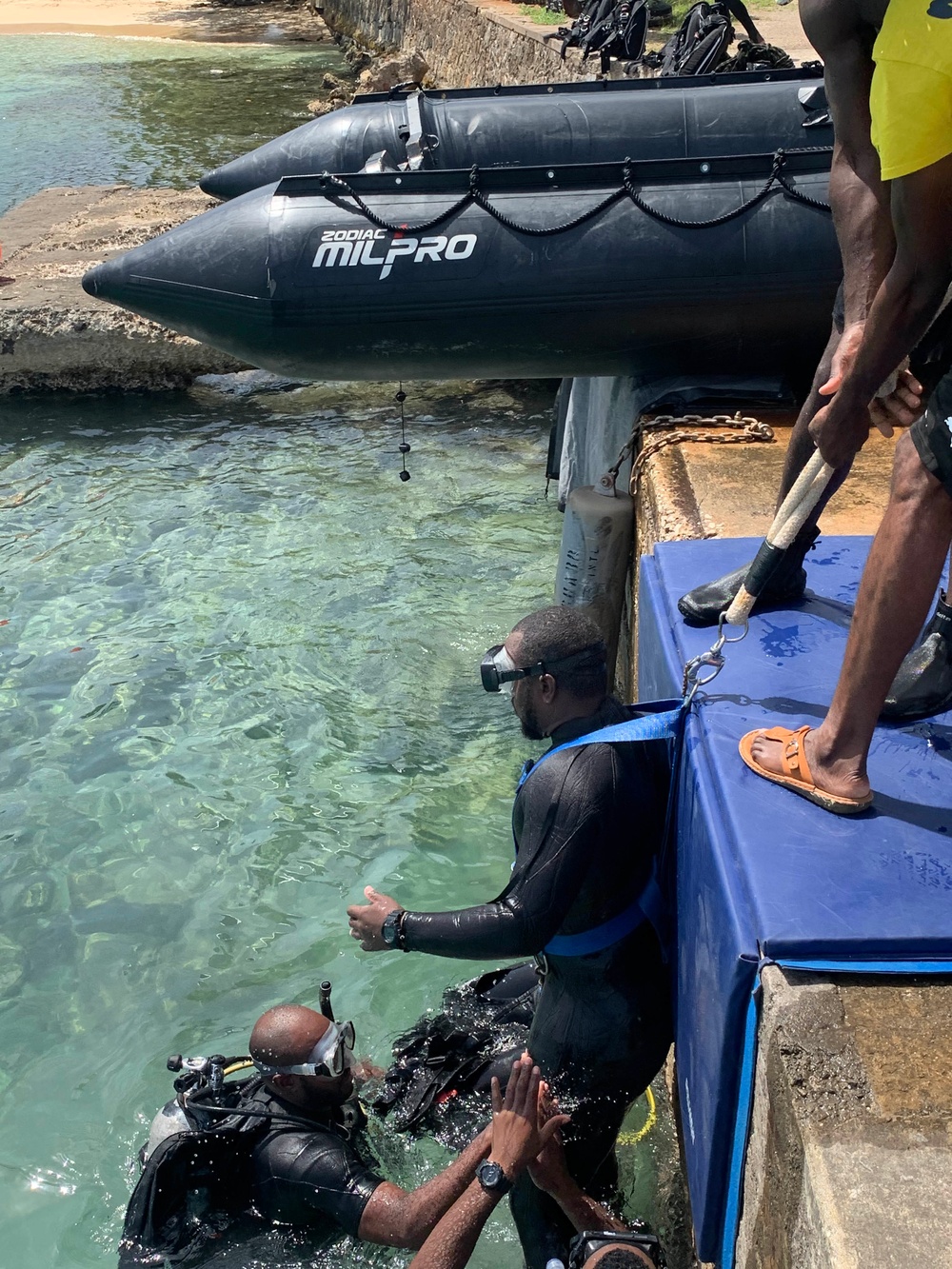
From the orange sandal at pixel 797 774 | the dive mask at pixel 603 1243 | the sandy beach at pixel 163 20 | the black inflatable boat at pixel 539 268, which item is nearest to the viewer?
the orange sandal at pixel 797 774

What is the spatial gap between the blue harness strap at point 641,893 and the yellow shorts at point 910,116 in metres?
1.17

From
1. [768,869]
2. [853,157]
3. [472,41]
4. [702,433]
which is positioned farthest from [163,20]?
[768,869]

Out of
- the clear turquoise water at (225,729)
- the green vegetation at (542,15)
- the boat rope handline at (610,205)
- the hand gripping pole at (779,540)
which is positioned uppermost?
the green vegetation at (542,15)

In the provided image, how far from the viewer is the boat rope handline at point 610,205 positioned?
191 inches

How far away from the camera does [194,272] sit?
17.1ft

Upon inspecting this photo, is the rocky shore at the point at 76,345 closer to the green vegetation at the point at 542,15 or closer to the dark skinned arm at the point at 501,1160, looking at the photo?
the dark skinned arm at the point at 501,1160

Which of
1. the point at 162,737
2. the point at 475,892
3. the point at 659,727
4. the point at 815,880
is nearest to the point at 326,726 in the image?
the point at 162,737

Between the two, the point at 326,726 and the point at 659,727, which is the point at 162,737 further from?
the point at 659,727

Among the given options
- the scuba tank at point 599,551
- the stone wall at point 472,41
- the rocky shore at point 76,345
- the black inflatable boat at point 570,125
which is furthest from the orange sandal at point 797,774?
the stone wall at point 472,41

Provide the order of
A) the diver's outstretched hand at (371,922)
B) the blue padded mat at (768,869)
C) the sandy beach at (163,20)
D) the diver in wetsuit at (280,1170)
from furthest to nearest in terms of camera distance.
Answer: the sandy beach at (163,20), the diver's outstretched hand at (371,922), the diver in wetsuit at (280,1170), the blue padded mat at (768,869)

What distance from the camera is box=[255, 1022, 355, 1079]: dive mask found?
274cm

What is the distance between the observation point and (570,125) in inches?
241

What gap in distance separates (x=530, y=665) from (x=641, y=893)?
1.87 ft

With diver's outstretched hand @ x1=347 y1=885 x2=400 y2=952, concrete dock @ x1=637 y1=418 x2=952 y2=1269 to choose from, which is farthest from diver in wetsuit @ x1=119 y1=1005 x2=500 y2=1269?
concrete dock @ x1=637 y1=418 x2=952 y2=1269
